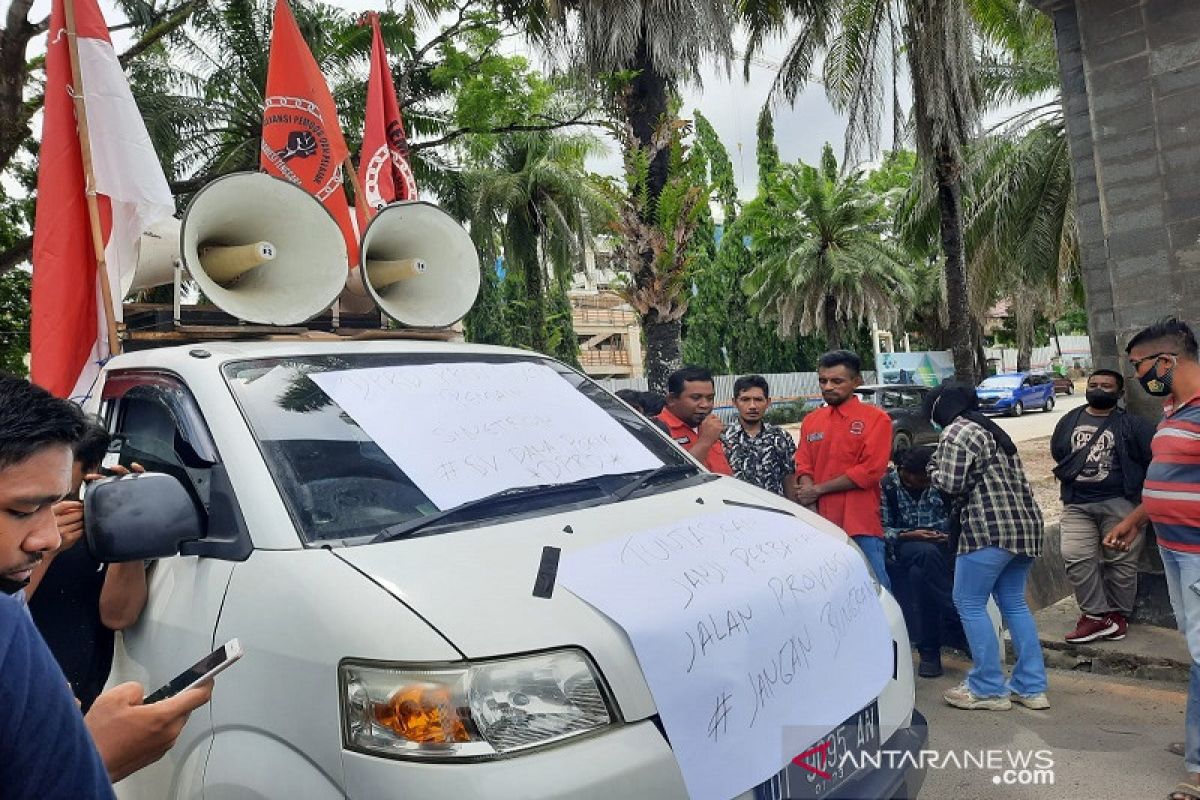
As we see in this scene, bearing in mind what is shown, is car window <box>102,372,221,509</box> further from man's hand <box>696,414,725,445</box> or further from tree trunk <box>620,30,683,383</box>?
tree trunk <box>620,30,683,383</box>

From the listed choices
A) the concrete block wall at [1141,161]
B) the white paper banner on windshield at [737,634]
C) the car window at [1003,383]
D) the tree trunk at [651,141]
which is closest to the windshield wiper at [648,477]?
the white paper banner on windshield at [737,634]

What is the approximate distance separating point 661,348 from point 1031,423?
20754 mm

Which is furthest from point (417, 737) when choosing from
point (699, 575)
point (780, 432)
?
point (780, 432)

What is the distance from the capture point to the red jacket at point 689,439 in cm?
515

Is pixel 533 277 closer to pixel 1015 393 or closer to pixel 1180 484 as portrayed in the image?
pixel 1015 393

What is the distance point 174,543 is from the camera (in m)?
2.20

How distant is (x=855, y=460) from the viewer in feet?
16.7

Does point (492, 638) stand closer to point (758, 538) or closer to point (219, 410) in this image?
point (758, 538)

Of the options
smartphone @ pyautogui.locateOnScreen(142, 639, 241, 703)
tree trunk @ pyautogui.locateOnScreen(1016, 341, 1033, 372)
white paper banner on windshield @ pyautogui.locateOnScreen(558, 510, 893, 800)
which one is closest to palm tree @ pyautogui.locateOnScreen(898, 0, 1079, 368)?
white paper banner on windshield @ pyautogui.locateOnScreen(558, 510, 893, 800)

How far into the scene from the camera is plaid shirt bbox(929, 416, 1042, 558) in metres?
4.27

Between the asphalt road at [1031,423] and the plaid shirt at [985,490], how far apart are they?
1625 centimetres

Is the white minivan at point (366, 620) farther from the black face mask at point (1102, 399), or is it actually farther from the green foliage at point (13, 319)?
the green foliage at point (13, 319)

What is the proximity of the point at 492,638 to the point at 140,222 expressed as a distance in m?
3.29

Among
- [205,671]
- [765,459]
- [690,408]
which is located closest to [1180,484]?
[765,459]
